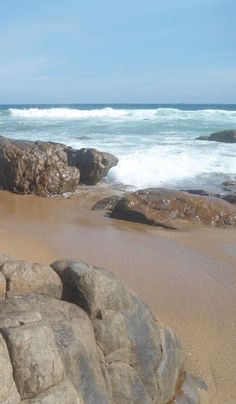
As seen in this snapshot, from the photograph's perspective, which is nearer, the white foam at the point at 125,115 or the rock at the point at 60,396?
the rock at the point at 60,396

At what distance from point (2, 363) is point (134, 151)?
610 inches

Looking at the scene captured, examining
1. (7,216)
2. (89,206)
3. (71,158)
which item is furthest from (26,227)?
(71,158)

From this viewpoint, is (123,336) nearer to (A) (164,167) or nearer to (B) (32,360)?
(B) (32,360)

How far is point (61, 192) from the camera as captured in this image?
1162cm

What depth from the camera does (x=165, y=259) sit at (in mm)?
7082

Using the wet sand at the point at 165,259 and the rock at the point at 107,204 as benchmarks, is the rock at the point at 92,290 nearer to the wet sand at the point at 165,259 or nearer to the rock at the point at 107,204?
the wet sand at the point at 165,259

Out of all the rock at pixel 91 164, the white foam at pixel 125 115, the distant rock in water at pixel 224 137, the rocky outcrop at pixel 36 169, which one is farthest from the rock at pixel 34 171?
the white foam at pixel 125 115

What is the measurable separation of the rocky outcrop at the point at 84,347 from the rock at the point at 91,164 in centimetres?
888

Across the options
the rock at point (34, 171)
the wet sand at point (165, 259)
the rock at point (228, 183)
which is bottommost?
the wet sand at point (165, 259)

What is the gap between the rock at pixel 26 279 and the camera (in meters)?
3.46

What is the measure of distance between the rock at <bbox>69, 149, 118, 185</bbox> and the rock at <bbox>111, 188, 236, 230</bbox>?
9.85 ft

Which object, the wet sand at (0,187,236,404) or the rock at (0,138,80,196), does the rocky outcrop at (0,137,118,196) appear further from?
the wet sand at (0,187,236,404)

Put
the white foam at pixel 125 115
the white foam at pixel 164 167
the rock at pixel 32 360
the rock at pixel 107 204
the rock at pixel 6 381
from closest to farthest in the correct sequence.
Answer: the rock at pixel 6 381 < the rock at pixel 32 360 < the rock at pixel 107 204 < the white foam at pixel 164 167 < the white foam at pixel 125 115

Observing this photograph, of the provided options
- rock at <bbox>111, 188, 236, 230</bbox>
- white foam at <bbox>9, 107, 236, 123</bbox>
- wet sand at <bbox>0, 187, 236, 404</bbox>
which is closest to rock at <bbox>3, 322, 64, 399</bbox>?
wet sand at <bbox>0, 187, 236, 404</bbox>
